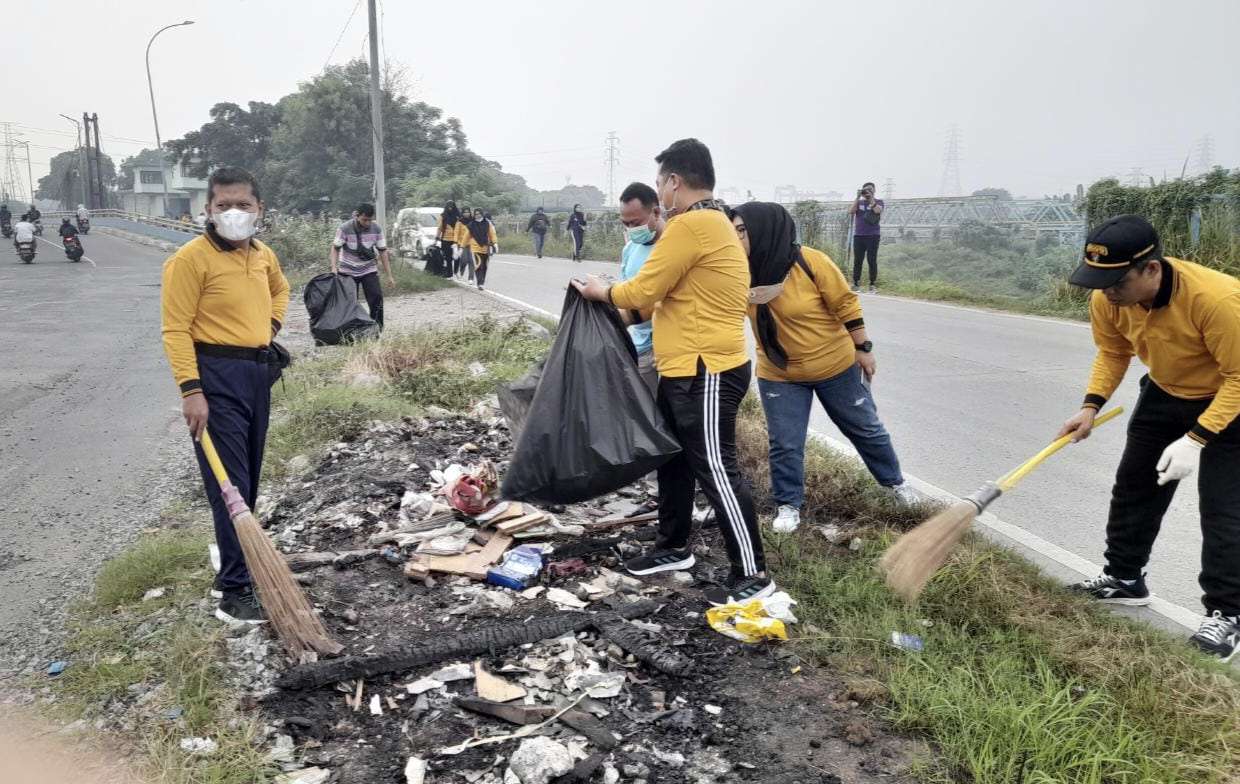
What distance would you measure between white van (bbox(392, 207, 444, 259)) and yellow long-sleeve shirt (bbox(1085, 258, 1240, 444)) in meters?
18.2

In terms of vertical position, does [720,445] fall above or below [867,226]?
below

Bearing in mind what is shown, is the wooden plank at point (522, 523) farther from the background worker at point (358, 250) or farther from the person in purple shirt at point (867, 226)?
the person in purple shirt at point (867, 226)

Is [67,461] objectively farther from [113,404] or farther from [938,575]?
[938,575]

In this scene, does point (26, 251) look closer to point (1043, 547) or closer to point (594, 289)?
point (594, 289)

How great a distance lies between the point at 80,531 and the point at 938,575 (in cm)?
451

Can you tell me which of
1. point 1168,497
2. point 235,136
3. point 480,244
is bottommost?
point 1168,497

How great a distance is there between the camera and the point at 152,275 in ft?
73.3

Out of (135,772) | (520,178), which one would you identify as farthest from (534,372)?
(520,178)

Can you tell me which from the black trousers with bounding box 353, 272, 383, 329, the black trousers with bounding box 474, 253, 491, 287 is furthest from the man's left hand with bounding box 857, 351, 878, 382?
the black trousers with bounding box 474, 253, 491, 287

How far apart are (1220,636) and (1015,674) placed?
39.2 inches

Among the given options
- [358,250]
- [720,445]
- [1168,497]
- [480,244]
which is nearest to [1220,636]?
[1168,497]

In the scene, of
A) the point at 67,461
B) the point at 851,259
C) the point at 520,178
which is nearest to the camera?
the point at 67,461

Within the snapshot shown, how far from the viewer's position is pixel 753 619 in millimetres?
3412

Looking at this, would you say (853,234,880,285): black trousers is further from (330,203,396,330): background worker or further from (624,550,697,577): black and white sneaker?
(624,550,697,577): black and white sneaker
